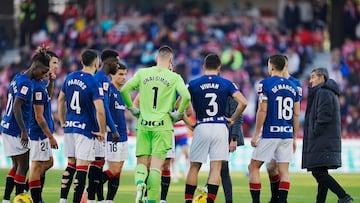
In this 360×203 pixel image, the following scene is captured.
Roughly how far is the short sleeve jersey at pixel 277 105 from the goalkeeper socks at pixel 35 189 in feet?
12.0

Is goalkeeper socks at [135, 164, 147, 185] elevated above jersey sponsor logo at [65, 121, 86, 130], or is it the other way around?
jersey sponsor logo at [65, 121, 86, 130]

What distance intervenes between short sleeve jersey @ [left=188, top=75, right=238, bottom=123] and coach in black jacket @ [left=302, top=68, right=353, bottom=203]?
1.92 m

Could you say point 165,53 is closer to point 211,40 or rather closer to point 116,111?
point 116,111

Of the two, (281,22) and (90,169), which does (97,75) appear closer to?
(90,169)

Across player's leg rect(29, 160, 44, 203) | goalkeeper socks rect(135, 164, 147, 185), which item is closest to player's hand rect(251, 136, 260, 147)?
goalkeeper socks rect(135, 164, 147, 185)

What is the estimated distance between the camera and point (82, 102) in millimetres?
17359

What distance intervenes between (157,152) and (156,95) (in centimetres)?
88

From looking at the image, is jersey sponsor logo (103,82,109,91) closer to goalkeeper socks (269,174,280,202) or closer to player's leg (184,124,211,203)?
player's leg (184,124,211,203)

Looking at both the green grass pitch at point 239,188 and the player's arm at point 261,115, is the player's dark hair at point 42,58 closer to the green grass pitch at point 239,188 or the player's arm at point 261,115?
the player's arm at point 261,115

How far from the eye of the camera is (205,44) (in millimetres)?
39312

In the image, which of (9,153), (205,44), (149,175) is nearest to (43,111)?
(9,153)

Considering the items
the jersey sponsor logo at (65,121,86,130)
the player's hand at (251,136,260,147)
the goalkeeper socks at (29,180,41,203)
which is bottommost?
the goalkeeper socks at (29,180,41,203)

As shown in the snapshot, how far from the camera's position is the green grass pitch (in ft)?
69.8

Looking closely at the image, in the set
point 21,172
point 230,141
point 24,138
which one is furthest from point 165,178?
point 24,138
